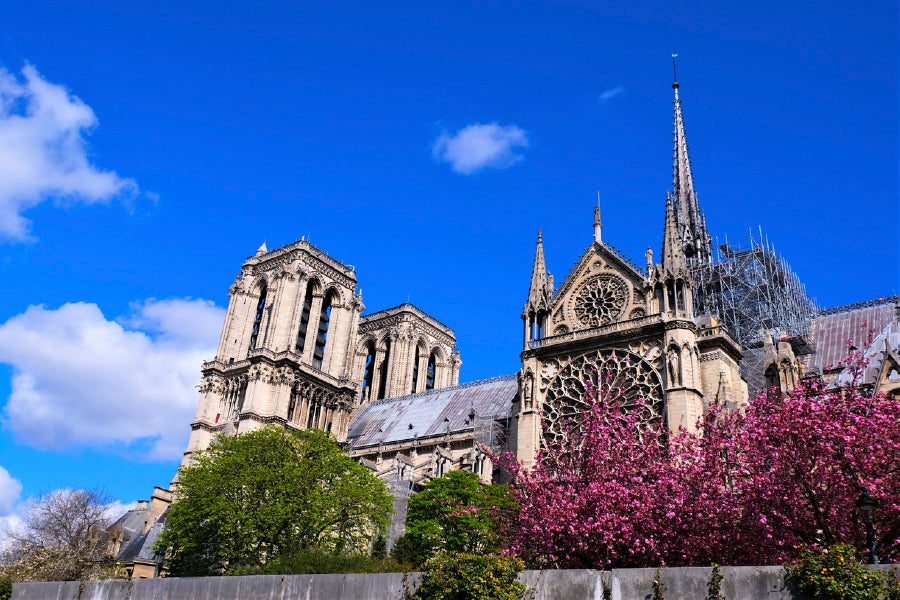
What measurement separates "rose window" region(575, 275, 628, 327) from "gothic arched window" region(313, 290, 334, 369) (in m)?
30.3

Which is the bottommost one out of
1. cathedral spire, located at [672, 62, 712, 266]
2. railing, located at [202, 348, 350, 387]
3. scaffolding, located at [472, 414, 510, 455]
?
scaffolding, located at [472, 414, 510, 455]

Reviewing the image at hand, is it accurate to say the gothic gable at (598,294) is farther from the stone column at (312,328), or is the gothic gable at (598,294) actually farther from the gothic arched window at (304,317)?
the gothic arched window at (304,317)

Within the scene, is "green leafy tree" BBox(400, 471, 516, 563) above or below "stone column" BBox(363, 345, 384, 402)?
below

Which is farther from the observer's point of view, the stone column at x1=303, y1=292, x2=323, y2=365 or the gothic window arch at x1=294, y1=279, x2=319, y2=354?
the gothic window arch at x1=294, y1=279, x2=319, y2=354

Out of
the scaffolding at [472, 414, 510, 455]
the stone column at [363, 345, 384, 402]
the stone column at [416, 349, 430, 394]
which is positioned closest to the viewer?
the scaffolding at [472, 414, 510, 455]

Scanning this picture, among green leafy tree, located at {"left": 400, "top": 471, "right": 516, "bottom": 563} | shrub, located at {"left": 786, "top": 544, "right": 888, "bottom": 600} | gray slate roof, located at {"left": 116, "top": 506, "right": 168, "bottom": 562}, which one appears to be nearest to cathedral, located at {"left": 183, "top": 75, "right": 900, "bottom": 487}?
green leafy tree, located at {"left": 400, "top": 471, "right": 516, "bottom": 563}

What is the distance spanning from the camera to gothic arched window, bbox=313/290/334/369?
6412 centimetres

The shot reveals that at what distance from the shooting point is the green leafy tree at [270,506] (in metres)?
31.8

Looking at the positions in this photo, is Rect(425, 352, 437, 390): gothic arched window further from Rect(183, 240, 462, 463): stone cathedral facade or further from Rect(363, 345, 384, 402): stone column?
Rect(363, 345, 384, 402): stone column

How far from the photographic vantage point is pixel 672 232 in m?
37.4

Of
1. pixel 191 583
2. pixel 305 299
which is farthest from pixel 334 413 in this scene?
pixel 191 583

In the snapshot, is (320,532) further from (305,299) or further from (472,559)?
(305,299)

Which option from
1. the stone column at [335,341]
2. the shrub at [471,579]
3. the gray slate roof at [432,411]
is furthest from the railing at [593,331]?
the stone column at [335,341]

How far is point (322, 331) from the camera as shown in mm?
65625
